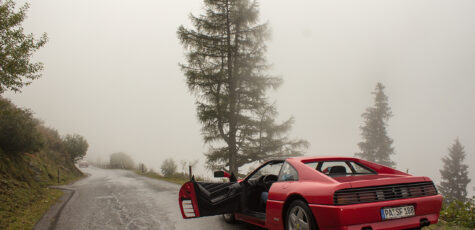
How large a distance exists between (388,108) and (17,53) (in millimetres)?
33941

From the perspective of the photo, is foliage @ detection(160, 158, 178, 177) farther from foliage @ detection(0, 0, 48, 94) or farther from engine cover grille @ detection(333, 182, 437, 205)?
engine cover grille @ detection(333, 182, 437, 205)

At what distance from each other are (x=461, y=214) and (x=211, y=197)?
4721mm

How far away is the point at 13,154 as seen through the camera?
50.1ft

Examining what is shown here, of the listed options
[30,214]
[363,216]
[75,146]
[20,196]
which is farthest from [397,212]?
[75,146]

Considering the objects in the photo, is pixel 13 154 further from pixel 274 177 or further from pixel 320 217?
pixel 320 217

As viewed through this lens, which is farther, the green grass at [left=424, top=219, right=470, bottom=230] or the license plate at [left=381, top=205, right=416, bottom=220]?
the green grass at [left=424, top=219, right=470, bottom=230]

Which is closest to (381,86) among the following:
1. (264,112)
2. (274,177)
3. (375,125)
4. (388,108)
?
(388,108)

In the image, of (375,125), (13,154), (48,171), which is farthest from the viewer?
(375,125)

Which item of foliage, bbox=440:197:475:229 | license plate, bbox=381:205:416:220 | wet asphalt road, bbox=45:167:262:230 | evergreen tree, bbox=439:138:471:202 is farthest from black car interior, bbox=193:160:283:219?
evergreen tree, bbox=439:138:471:202

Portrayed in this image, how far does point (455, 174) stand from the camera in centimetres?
3578

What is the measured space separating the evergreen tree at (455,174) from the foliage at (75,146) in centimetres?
4290

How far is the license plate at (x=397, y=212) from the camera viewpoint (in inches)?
132

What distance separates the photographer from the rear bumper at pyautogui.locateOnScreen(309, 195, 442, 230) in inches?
127

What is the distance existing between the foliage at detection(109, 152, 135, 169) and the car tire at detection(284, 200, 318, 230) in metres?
49.1
